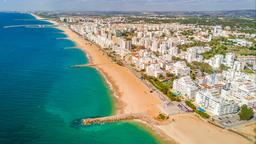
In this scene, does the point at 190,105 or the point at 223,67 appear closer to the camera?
the point at 190,105

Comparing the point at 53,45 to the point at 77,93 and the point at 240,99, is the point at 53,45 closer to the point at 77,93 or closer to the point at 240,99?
the point at 77,93

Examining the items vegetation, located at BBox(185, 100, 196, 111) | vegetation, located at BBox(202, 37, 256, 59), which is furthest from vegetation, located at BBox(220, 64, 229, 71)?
vegetation, located at BBox(185, 100, 196, 111)

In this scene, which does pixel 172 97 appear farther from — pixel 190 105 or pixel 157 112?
pixel 157 112

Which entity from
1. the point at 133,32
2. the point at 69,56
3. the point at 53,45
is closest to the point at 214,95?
the point at 69,56

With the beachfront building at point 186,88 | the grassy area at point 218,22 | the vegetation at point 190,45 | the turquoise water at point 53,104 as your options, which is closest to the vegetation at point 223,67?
the beachfront building at point 186,88

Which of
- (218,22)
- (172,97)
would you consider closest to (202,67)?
(172,97)

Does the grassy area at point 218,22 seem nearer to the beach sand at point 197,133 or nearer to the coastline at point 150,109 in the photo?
the coastline at point 150,109

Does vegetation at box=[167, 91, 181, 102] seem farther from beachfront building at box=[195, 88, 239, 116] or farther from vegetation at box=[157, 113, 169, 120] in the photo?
vegetation at box=[157, 113, 169, 120]
